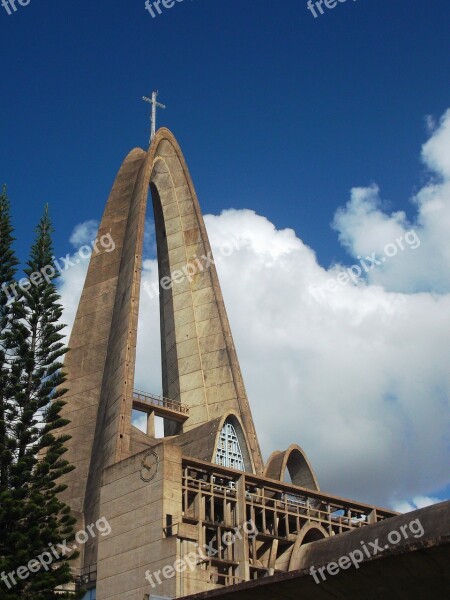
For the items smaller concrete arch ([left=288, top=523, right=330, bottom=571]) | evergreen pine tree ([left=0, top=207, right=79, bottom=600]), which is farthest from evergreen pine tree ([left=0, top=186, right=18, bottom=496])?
smaller concrete arch ([left=288, top=523, right=330, bottom=571])

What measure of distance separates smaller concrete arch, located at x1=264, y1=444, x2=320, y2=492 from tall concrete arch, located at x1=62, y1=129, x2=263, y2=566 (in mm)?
1135

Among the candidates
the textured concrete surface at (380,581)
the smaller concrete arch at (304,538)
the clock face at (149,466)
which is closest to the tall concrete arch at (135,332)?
the clock face at (149,466)

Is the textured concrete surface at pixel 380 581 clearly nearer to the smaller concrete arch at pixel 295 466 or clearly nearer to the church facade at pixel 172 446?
the church facade at pixel 172 446

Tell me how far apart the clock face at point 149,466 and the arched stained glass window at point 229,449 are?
6.89 metres

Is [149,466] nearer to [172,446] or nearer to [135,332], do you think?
[172,446]

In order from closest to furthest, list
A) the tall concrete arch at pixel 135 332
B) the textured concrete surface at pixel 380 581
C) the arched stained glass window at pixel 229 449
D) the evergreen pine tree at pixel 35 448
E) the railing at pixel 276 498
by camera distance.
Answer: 1. the textured concrete surface at pixel 380 581
2. the evergreen pine tree at pixel 35 448
3. the railing at pixel 276 498
4. the tall concrete arch at pixel 135 332
5. the arched stained glass window at pixel 229 449

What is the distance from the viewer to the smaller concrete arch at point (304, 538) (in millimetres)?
24578

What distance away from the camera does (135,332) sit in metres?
29.8

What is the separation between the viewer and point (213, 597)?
10.6 metres

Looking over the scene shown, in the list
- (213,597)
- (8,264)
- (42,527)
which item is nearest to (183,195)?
(8,264)

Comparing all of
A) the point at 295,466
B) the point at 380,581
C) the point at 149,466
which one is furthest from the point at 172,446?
the point at 380,581

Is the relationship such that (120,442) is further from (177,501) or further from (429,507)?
(429,507)

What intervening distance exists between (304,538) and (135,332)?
9.27 meters

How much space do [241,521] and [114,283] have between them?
13.4 metres
